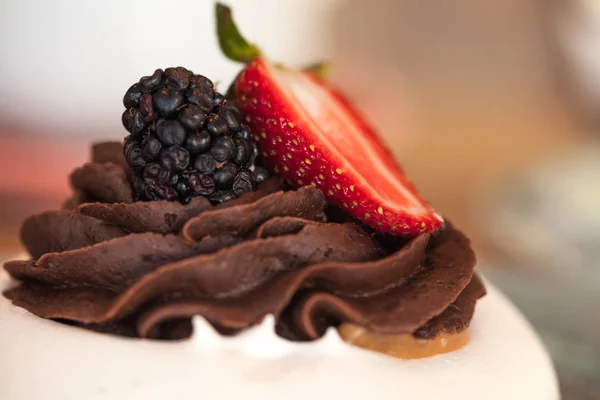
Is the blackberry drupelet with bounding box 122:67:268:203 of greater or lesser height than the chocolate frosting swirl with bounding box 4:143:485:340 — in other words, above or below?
above

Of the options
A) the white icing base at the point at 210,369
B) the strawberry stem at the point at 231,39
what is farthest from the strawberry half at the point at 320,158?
the white icing base at the point at 210,369

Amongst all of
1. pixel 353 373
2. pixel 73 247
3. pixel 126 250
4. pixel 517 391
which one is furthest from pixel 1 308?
pixel 517 391

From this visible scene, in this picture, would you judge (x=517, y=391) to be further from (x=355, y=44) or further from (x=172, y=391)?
(x=355, y=44)

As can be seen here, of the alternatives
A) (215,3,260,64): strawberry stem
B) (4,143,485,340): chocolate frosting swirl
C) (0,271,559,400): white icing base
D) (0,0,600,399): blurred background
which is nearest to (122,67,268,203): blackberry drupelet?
(4,143,485,340): chocolate frosting swirl

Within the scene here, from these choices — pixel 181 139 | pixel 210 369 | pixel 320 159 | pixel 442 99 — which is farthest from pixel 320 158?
pixel 442 99

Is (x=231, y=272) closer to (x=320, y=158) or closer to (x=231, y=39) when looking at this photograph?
(x=320, y=158)

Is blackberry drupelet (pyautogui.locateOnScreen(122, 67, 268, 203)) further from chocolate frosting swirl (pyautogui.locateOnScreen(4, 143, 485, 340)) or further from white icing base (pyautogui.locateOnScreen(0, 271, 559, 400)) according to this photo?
white icing base (pyautogui.locateOnScreen(0, 271, 559, 400))
